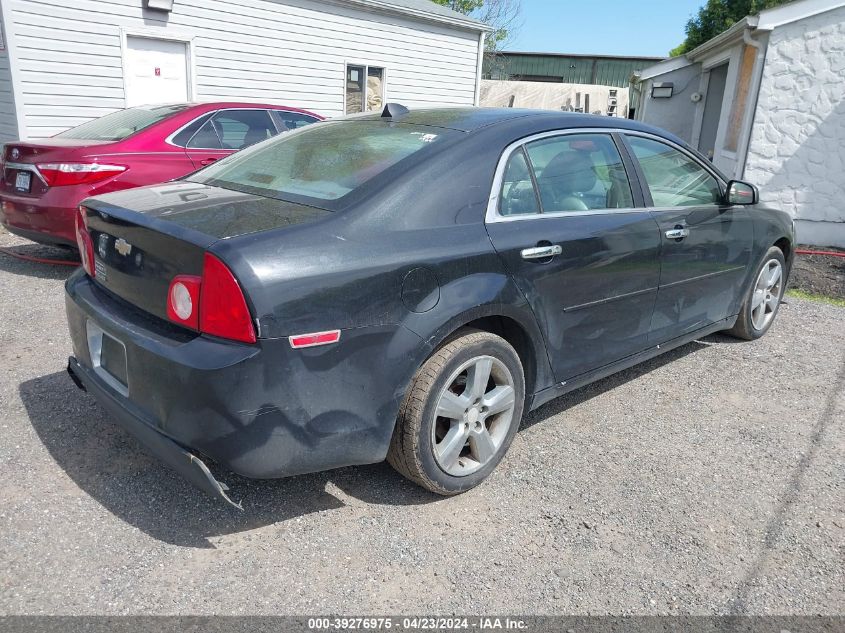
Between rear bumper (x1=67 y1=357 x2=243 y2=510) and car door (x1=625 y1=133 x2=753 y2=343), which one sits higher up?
car door (x1=625 y1=133 x2=753 y2=343)

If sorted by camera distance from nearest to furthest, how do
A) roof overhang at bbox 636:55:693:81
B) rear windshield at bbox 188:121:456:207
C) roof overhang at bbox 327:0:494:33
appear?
rear windshield at bbox 188:121:456:207 < roof overhang at bbox 327:0:494:33 < roof overhang at bbox 636:55:693:81

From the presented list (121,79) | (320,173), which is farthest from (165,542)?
(121,79)

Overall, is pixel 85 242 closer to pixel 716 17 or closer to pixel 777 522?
pixel 777 522

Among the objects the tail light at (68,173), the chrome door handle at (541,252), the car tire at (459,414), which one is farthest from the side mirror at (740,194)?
the tail light at (68,173)

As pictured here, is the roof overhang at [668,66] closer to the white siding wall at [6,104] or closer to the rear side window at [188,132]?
the rear side window at [188,132]

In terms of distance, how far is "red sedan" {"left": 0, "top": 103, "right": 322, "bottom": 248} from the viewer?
589 centimetres

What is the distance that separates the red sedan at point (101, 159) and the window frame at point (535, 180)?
4129 mm

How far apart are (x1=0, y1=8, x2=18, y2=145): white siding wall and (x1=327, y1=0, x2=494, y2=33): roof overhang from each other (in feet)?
18.4

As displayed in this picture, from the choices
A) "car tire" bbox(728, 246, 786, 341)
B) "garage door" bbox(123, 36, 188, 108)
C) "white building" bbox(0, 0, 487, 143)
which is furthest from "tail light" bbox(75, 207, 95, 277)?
"garage door" bbox(123, 36, 188, 108)

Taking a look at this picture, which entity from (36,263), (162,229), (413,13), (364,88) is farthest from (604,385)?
(413,13)

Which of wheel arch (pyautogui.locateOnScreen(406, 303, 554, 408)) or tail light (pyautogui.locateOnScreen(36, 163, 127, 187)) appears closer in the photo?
wheel arch (pyautogui.locateOnScreen(406, 303, 554, 408))

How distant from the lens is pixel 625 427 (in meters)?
3.80

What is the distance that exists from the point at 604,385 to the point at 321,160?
233 cm

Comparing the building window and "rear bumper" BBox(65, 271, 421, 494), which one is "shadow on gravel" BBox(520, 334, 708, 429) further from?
the building window
